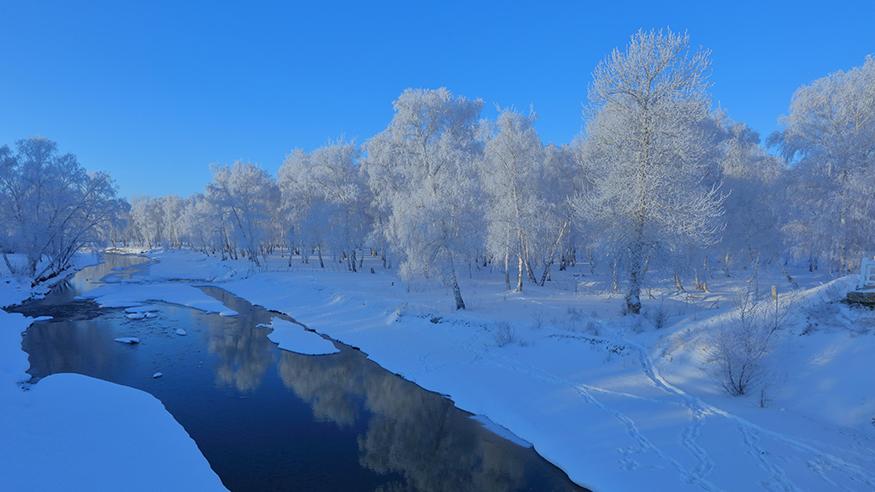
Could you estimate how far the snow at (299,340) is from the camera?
20016 mm

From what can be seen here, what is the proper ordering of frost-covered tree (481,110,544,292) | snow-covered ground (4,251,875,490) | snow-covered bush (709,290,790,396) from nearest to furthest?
snow-covered ground (4,251,875,490) → snow-covered bush (709,290,790,396) → frost-covered tree (481,110,544,292)

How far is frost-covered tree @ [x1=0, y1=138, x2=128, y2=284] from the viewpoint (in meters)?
36.5

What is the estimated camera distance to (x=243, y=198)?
177ft

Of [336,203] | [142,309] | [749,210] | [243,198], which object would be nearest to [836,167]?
[749,210]

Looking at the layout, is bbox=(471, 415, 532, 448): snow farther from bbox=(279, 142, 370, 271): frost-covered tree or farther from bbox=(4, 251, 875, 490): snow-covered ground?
bbox=(279, 142, 370, 271): frost-covered tree

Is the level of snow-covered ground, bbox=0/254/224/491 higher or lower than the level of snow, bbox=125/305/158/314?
lower

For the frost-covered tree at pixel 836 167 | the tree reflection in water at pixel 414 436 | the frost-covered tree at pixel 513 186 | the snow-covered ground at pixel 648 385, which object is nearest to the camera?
the snow-covered ground at pixel 648 385

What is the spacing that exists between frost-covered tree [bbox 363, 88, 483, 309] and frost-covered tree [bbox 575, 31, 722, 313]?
7.20 metres

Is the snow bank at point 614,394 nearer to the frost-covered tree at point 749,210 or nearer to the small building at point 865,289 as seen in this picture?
the small building at point 865,289

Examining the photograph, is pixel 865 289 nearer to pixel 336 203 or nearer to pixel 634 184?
pixel 634 184

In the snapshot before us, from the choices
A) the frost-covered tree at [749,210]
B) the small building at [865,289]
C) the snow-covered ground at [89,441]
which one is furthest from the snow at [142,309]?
the frost-covered tree at [749,210]

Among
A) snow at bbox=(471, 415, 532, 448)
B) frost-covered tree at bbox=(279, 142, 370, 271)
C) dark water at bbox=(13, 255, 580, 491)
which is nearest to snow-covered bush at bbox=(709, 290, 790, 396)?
Answer: dark water at bbox=(13, 255, 580, 491)

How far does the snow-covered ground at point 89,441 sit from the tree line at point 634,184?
45.2 feet

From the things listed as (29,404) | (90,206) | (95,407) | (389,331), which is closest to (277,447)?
(95,407)
